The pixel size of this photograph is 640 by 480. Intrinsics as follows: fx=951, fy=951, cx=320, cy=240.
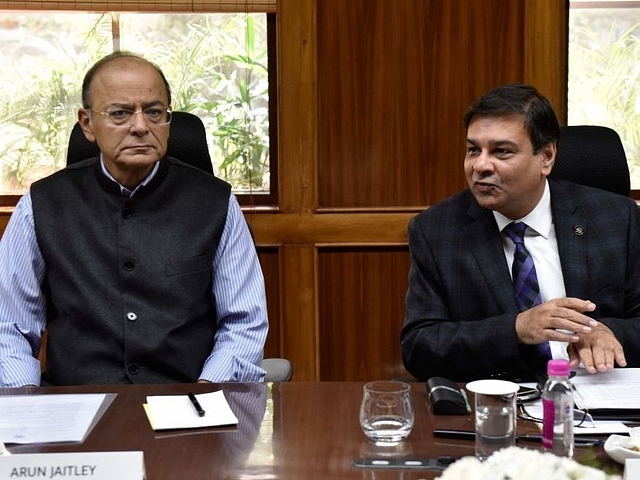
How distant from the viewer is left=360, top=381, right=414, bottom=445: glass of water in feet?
5.41

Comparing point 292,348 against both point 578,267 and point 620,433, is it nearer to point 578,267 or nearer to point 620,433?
point 578,267

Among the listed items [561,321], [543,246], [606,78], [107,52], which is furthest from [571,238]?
[107,52]

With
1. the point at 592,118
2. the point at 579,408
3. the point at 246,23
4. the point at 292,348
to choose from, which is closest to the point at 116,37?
the point at 246,23

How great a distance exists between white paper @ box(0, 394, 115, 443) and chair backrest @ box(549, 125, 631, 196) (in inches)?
54.0

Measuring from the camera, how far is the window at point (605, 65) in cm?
388

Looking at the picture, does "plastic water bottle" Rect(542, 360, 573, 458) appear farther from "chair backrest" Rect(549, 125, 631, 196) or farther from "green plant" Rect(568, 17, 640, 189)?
"green plant" Rect(568, 17, 640, 189)

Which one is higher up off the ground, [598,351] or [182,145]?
[182,145]

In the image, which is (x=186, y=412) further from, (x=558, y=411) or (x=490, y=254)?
(x=490, y=254)

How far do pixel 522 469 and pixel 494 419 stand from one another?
0.57 meters

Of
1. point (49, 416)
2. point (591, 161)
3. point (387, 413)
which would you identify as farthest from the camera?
point (591, 161)

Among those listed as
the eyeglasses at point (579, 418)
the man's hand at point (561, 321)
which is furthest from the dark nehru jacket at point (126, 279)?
the eyeglasses at point (579, 418)

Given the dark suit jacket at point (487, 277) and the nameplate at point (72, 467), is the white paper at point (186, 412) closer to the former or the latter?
the nameplate at point (72, 467)

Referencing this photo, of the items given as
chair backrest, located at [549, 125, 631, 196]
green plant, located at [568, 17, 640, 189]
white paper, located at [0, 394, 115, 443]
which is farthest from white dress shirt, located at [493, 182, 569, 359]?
green plant, located at [568, 17, 640, 189]

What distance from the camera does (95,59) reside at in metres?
3.85
